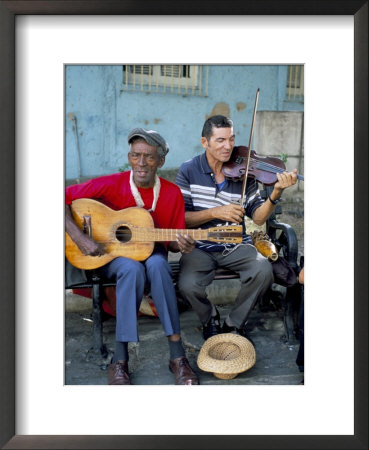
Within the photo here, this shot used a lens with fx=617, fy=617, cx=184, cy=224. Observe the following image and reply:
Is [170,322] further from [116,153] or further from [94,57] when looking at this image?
[94,57]

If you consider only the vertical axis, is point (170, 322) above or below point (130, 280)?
below

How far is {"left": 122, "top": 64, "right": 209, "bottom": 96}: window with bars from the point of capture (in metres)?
3.50

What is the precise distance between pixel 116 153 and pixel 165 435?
1.68 metres

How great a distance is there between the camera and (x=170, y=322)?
374cm

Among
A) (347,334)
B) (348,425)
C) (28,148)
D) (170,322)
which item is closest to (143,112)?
(28,148)

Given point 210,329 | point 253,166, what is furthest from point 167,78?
point 210,329

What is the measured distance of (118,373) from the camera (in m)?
3.65

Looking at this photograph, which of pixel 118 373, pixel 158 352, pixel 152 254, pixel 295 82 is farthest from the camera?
pixel 158 352

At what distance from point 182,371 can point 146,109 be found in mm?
1605

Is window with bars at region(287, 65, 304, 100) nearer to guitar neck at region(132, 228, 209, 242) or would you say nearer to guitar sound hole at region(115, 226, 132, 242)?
guitar neck at region(132, 228, 209, 242)

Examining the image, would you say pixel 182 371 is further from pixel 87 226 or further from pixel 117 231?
pixel 87 226

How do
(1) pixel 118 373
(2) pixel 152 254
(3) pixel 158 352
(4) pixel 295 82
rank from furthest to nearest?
(3) pixel 158 352 < (2) pixel 152 254 < (1) pixel 118 373 < (4) pixel 295 82

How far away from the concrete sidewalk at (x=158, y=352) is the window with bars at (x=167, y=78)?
1397 millimetres

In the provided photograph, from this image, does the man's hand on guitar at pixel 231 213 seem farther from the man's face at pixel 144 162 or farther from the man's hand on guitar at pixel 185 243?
the man's face at pixel 144 162
